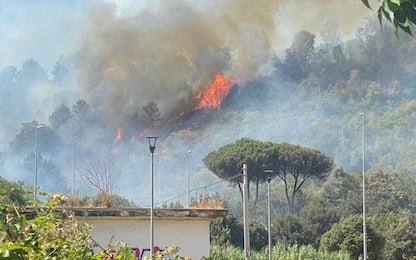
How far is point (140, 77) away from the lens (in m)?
82.4

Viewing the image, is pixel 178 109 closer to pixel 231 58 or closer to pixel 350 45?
pixel 231 58

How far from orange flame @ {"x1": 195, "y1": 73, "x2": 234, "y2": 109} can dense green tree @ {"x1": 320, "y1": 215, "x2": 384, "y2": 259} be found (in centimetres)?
4831

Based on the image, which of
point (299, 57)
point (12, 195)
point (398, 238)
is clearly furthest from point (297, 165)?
point (12, 195)

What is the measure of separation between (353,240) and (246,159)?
76.8 feet

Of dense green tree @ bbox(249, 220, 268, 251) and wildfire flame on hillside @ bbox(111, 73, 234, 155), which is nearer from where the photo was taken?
dense green tree @ bbox(249, 220, 268, 251)

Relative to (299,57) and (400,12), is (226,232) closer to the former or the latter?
(400,12)

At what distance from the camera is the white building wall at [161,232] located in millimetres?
10211

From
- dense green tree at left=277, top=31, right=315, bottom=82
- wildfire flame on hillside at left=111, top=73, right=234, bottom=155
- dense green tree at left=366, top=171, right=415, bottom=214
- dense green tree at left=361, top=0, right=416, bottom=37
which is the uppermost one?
dense green tree at left=277, top=31, right=315, bottom=82

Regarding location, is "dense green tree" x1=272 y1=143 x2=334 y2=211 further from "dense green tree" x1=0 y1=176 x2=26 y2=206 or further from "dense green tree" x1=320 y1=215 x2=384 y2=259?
"dense green tree" x1=0 y1=176 x2=26 y2=206

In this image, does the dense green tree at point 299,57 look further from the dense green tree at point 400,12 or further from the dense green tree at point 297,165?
the dense green tree at point 400,12

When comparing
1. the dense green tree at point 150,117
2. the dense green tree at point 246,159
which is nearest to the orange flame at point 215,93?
the dense green tree at point 150,117

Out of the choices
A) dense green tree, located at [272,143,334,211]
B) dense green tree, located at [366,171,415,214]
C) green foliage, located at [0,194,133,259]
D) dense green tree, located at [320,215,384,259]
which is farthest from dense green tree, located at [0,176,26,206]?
dense green tree, located at [272,143,334,211]

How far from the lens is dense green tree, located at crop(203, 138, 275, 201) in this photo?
57.3 meters

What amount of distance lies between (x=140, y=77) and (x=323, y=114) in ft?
63.9
